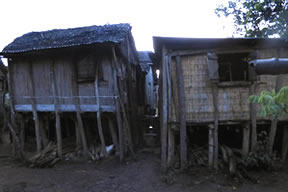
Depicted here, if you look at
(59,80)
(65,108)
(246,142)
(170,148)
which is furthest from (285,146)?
(59,80)

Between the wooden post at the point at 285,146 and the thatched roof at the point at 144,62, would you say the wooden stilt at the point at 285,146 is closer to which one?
the wooden post at the point at 285,146

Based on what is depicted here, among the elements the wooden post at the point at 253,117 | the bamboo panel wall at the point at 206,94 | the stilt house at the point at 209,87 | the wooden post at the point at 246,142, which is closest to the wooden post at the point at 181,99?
the stilt house at the point at 209,87

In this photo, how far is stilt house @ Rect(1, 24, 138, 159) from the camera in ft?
22.6

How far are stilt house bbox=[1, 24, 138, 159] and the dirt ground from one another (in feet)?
3.15

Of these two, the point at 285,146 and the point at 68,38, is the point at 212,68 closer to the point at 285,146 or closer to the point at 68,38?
the point at 285,146

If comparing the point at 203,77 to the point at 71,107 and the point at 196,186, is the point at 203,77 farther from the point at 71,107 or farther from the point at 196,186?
the point at 71,107

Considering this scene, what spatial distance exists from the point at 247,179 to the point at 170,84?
3.57m

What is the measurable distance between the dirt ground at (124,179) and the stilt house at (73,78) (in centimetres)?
96

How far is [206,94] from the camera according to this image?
5598 mm

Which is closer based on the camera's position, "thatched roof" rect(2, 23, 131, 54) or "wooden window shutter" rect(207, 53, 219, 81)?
"wooden window shutter" rect(207, 53, 219, 81)

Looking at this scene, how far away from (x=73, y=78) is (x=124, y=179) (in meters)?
4.39

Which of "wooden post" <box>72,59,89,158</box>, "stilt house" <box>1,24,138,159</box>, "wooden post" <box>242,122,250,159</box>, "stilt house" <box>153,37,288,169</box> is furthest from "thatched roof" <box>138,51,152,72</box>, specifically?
"wooden post" <box>242,122,250,159</box>

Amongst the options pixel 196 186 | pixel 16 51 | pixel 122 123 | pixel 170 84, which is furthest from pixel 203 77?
pixel 16 51

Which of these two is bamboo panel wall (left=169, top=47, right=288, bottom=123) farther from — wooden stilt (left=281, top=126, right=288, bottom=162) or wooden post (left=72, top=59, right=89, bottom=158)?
wooden post (left=72, top=59, right=89, bottom=158)
